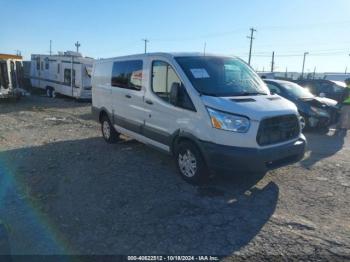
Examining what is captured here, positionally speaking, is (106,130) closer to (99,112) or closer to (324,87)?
(99,112)

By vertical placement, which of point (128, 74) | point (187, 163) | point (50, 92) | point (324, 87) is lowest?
point (50, 92)

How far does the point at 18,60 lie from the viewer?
66.5ft

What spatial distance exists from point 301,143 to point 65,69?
1593cm

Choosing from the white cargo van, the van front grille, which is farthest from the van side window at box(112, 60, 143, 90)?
the van front grille

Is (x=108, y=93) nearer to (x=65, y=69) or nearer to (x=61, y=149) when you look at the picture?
(x=61, y=149)

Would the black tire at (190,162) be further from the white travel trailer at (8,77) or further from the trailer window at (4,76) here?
the trailer window at (4,76)

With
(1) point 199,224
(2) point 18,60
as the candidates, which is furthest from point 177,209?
(2) point 18,60

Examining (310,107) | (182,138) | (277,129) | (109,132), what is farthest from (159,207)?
(310,107)

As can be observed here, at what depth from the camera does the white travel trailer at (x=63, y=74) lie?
17.6 metres

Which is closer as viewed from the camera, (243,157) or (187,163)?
(243,157)

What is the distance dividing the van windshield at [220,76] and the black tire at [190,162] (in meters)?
0.95

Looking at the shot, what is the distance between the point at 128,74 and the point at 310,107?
573cm

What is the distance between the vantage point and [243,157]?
4.82 m

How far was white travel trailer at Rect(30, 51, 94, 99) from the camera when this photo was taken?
17578 mm
